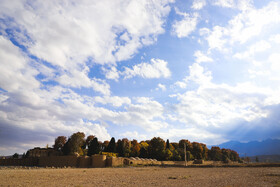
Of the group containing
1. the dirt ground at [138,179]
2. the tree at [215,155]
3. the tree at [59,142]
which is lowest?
the tree at [215,155]

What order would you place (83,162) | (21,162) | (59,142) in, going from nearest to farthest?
(83,162), (21,162), (59,142)

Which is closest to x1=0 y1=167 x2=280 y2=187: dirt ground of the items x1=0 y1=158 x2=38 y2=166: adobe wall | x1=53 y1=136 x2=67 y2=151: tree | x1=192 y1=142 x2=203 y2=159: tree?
x1=0 y1=158 x2=38 y2=166: adobe wall

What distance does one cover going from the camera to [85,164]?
4338cm

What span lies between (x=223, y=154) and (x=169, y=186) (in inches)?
4538

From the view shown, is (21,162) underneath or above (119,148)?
underneath

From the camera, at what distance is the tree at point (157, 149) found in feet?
225

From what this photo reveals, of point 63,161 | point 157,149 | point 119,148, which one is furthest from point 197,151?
point 63,161

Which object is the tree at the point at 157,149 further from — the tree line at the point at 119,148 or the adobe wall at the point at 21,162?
the adobe wall at the point at 21,162

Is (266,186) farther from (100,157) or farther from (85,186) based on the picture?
(100,157)

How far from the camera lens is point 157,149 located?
6850 centimetres

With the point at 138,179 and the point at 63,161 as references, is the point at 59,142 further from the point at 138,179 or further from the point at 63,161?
the point at 138,179

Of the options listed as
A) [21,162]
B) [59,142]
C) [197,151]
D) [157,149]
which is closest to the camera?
[21,162]

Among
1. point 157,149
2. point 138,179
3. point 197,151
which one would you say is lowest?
point 197,151

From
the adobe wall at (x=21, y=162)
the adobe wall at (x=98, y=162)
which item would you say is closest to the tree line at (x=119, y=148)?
the adobe wall at (x=21, y=162)
